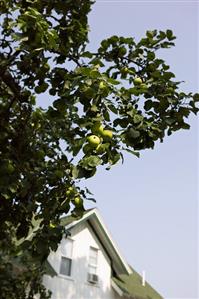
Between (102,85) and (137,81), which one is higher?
(137,81)

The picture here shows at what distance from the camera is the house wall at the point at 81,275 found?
1658 cm

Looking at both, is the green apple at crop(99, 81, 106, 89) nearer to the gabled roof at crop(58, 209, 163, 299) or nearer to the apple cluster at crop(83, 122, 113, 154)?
the apple cluster at crop(83, 122, 113, 154)

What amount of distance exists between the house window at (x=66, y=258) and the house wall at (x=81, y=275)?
Answer: 0.19 m

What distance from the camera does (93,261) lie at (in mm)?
19031

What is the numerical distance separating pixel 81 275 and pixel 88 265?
0.82 meters

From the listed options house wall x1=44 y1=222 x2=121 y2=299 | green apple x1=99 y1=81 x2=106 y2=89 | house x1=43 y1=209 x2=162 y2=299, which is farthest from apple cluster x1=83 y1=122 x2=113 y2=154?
house wall x1=44 y1=222 x2=121 y2=299

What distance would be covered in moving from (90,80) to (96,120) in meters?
0.33

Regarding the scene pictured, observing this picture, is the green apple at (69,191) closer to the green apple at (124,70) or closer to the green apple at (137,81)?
the green apple at (137,81)

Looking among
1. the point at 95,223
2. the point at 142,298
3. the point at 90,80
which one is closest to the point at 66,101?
the point at 90,80

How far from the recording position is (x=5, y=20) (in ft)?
22.6

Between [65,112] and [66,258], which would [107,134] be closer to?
[65,112]

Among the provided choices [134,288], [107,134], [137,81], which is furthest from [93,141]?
[134,288]

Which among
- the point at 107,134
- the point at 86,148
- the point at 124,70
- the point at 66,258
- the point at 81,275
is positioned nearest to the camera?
the point at 86,148

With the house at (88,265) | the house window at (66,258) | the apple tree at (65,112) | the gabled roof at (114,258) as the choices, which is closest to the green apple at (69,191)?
the apple tree at (65,112)
